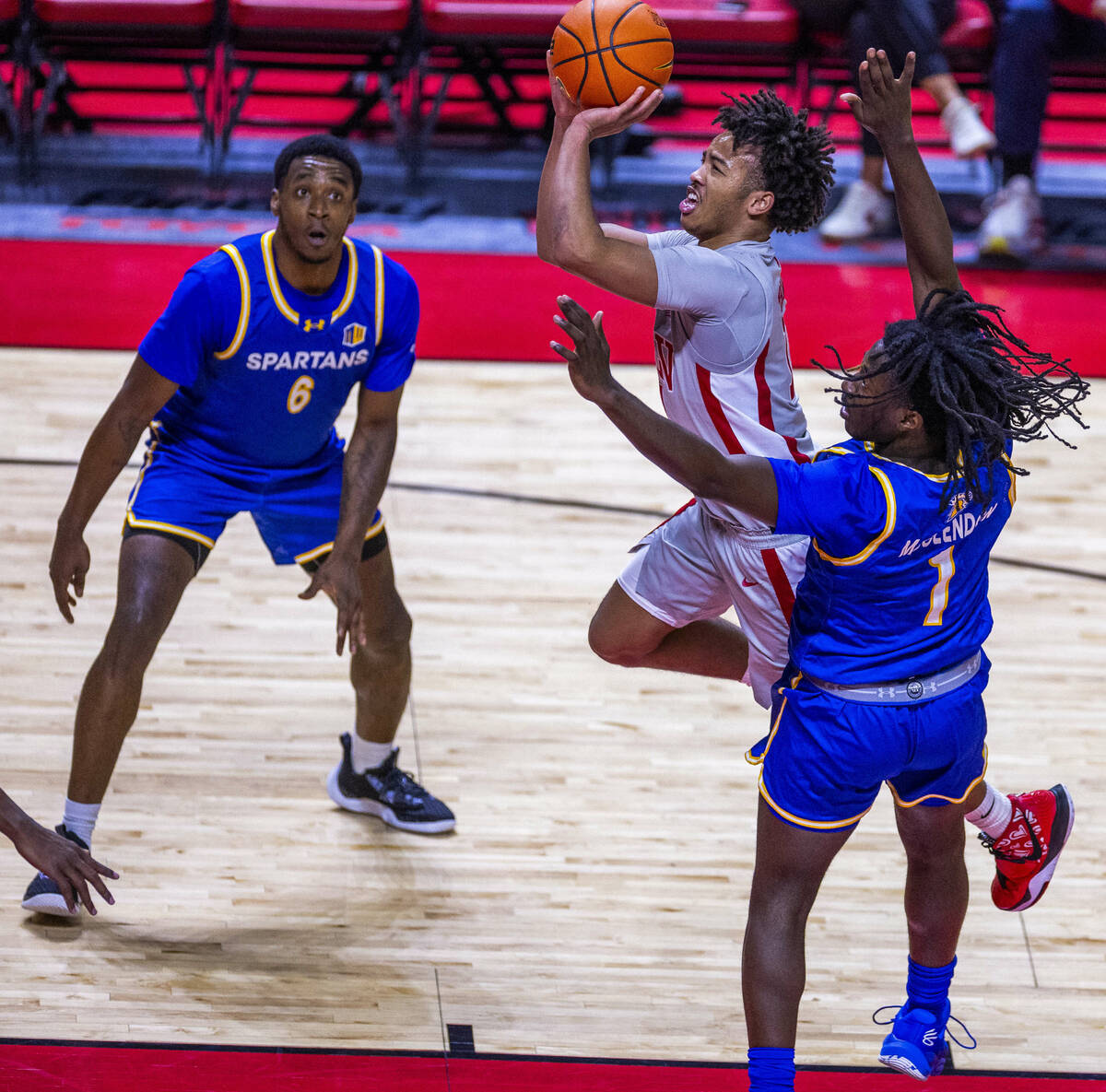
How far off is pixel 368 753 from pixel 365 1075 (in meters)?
1.09

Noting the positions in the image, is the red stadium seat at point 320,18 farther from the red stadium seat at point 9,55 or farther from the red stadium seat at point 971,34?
the red stadium seat at point 971,34

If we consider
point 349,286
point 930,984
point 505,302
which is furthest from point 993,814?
point 505,302

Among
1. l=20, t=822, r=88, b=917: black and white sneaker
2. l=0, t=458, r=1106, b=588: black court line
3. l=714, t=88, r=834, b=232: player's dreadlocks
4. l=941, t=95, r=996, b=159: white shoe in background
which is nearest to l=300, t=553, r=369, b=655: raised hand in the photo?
l=20, t=822, r=88, b=917: black and white sneaker

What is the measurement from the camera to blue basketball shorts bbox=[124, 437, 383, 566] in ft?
12.0

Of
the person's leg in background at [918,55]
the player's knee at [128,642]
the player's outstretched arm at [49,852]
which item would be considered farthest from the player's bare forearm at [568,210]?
the person's leg in background at [918,55]

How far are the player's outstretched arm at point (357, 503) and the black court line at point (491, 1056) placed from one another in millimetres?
874

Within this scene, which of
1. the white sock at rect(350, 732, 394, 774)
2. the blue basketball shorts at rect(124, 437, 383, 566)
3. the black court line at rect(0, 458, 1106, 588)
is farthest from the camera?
the black court line at rect(0, 458, 1106, 588)

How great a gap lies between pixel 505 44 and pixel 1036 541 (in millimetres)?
4673

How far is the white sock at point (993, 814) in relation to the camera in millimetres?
3318

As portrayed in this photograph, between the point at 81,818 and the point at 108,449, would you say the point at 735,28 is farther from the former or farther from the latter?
the point at 81,818

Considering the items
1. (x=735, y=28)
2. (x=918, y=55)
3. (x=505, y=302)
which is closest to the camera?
(x=505, y=302)

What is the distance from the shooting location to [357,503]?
12.1 ft

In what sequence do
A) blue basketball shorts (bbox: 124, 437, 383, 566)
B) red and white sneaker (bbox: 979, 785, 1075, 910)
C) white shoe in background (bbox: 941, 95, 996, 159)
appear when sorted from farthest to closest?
white shoe in background (bbox: 941, 95, 996, 159)
blue basketball shorts (bbox: 124, 437, 383, 566)
red and white sneaker (bbox: 979, 785, 1075, 910)

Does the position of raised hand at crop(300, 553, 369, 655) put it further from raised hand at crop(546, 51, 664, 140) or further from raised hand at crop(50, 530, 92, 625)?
raised hand at crop(546, 51, 664, 140)
